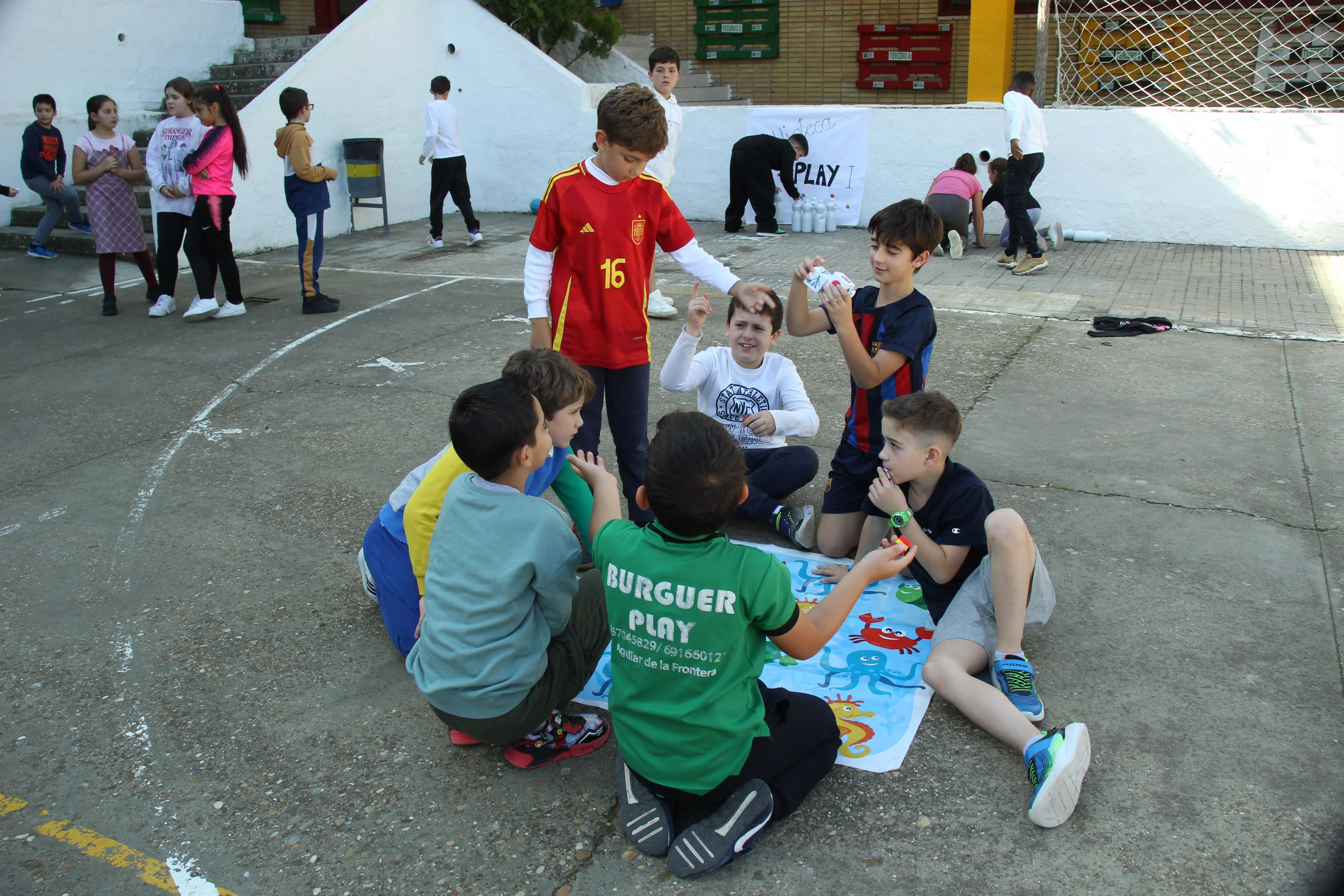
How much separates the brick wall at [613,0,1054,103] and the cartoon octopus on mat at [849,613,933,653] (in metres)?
11.8

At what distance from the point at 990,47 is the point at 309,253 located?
792 centimetres

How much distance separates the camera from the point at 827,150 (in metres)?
11.3

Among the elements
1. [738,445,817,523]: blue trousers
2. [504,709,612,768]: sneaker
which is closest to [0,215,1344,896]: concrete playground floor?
[504,709,612,768]: sneaker

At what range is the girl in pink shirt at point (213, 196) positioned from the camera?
704cm

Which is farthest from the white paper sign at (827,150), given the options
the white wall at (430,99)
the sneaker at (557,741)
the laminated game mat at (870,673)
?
the sneaker at (557,741)

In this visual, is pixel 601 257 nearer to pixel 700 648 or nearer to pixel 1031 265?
pixel 700 648

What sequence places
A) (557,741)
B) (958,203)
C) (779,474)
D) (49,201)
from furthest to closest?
1. (49,201)
2. (958,203)
3. (779,474)
4. (557,741)

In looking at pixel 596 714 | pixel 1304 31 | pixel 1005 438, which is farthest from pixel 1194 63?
pixel 596 714

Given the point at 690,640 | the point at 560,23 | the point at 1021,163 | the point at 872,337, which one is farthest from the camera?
the point at 560,23

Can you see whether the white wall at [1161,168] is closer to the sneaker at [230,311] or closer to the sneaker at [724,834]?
the sneaker at [230,311]

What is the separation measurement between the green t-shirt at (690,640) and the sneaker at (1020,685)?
839 mm

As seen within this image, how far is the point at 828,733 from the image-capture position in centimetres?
240

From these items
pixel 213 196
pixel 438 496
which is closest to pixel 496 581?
pixel 438 496

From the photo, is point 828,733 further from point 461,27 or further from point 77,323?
point 461,27
